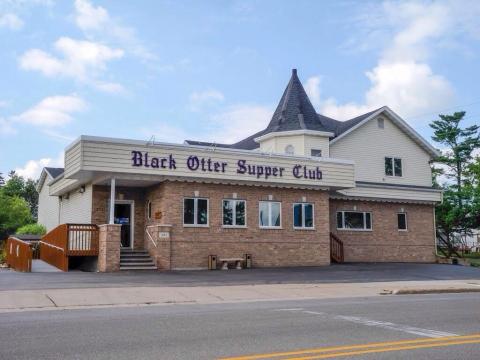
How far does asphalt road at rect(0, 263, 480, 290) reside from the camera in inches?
672

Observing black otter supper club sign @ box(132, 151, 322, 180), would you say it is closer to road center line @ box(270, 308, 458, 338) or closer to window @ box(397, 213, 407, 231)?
window @ box(397, 213, 407, 231)

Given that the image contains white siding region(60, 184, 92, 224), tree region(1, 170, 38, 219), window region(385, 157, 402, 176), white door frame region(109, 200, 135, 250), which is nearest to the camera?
white siding region(60, 184, 92, 224)

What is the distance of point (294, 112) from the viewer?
32688 millimetres

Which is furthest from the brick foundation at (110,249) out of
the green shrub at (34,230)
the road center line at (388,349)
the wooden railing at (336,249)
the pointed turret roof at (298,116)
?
the green shrub at (34,230)

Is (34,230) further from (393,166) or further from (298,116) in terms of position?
(393,166)

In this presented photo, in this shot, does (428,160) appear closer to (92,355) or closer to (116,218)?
(116,218)

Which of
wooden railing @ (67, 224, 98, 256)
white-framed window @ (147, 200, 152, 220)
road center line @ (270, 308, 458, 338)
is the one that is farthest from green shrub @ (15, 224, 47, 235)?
road center line @ (270, 308, 458, 338)

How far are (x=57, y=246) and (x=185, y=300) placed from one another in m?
11.3

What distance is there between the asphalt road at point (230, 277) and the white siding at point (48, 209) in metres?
13.4

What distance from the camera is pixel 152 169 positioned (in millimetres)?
22594

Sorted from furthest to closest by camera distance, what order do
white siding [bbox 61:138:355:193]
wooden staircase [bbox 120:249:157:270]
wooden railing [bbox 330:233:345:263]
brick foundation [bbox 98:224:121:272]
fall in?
1. wooden railing [bbox 330:233:345:263]
2. wooden staircase [bbox 120:249:157:270]
3. white siding [bbox 61:138:355:193]
4. brick foundation [bbox 98:224:121:272]

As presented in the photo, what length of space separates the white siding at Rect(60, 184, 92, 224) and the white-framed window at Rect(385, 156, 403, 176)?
56.8ft

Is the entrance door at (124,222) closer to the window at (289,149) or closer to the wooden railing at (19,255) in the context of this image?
the wooden railing at (19,255)

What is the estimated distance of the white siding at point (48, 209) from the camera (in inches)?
1347
